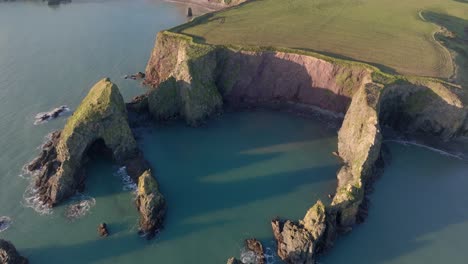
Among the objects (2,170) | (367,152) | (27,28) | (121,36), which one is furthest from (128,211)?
(27,28)

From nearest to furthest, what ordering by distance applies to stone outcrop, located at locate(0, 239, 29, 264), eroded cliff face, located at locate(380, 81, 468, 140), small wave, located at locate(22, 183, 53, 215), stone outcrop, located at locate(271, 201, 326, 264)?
stone outcrop, located at locate(0, 239, 29, 264) < stone outcrop, located at locate(271, 201, 326, 264) < small wave, located at locate(22, 183, 53, 215) < eroded cliff face, located at locate(380, 81, 468, 140)

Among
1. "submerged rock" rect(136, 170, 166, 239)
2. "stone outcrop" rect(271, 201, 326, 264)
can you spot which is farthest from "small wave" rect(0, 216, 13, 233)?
"stone outcrop" rect(271, 201, 326, 264)

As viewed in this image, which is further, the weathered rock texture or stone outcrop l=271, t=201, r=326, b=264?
the weathered rock texture

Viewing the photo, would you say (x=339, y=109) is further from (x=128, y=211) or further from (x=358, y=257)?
(x=128, y=211)

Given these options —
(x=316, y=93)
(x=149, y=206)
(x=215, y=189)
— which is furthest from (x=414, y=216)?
(x=149, y=206)

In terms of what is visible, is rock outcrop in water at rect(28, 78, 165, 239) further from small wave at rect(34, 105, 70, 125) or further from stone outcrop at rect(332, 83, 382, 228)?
stone outcrop at rect(332, 83, 382, 228)

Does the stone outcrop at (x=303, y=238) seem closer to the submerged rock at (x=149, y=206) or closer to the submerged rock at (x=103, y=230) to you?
the submerged rock at (x=149, y=206)

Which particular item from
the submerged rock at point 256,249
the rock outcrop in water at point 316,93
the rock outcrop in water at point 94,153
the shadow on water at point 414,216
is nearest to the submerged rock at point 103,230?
the rock outcrop in water at point 94,153
